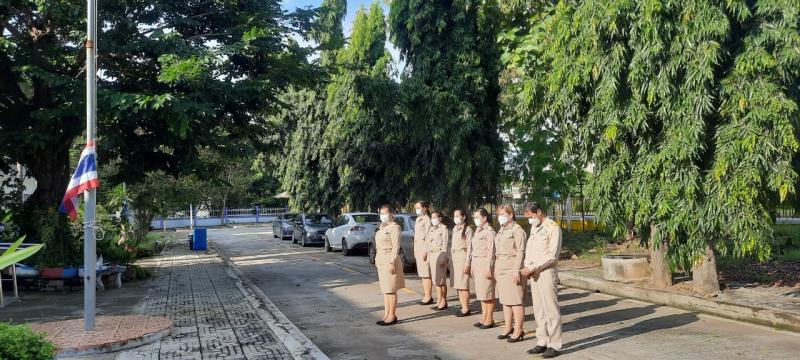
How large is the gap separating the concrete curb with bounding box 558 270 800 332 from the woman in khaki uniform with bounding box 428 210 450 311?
3747 mm

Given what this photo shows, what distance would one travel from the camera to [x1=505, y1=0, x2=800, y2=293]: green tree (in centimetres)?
865

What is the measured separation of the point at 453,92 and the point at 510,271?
37.5ft

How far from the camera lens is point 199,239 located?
26375 millimetres

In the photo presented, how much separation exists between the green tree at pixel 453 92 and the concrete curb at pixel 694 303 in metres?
6.26

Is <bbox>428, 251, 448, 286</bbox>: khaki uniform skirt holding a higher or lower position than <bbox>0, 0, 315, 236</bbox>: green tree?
lower

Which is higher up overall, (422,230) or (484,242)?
(422,230)

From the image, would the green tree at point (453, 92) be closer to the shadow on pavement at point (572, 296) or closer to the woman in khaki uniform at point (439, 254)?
the shadow on pavement at point (572, 296)

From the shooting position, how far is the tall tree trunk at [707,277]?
35.8 ft

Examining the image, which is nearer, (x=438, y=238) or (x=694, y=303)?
(x=694, y=303)

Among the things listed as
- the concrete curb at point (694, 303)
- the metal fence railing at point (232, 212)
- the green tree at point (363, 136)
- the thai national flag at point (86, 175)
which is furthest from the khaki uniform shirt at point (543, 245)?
the metal fence railing at point (232, 212)

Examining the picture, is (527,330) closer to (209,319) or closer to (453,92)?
(209,319)

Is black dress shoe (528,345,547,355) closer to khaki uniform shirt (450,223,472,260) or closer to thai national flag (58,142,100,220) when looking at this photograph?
khaki uniform shirt (450,223,472,260)

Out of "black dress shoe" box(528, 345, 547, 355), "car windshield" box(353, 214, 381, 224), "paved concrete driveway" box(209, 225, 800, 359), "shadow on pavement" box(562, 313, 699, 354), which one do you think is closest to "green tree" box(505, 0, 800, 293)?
"shadow on pavement" box(562, 313, 699, 354)

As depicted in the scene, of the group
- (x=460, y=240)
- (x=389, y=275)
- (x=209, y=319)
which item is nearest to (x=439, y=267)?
(x=460, y=240)
